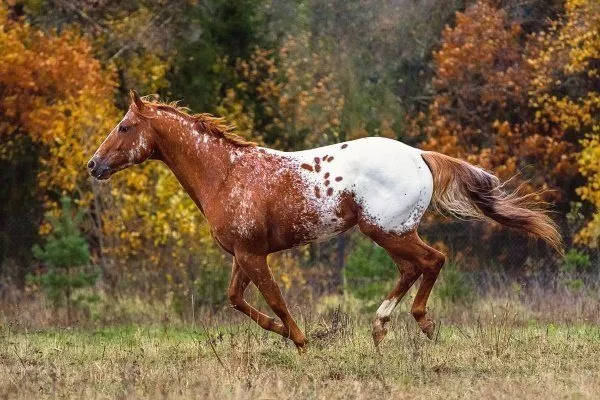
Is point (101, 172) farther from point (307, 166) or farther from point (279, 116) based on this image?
point (279, 116)

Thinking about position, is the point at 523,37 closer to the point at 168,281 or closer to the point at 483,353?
the point at 168,281

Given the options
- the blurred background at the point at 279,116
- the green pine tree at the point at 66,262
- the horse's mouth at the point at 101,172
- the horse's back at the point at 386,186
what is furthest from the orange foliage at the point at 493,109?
the horse's mouth at the point at 101,172

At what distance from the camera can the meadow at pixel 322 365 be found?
25.9ft

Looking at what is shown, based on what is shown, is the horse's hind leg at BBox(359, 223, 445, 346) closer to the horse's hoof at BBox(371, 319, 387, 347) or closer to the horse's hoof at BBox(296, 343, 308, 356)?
the horse's hoof at BBox(371, 319, 387, 347)

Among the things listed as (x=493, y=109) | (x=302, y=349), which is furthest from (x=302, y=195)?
(x=493, y=109)

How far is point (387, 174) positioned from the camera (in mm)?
9727

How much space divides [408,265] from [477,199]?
91 centimetres

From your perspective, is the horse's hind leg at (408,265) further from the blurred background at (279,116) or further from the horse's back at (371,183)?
the blurred background at (279,116)

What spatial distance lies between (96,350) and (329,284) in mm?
8010

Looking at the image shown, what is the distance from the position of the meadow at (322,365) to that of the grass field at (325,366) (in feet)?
0.03

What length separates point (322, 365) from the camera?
352 inches

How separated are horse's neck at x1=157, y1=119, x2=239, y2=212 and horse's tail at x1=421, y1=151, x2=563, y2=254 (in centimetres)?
170

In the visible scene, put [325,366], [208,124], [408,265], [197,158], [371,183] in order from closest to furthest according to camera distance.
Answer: [325,366] → [371,183] → [408,265] → [197,158] → [208,124]

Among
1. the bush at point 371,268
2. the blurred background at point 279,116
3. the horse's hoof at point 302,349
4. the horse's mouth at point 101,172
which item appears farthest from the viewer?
the blurred background at point 279,116
